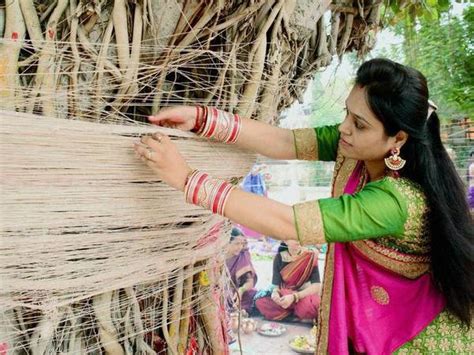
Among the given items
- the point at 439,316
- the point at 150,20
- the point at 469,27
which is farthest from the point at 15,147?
the point at 469,27

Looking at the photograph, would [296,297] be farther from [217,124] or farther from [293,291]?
[217,124]

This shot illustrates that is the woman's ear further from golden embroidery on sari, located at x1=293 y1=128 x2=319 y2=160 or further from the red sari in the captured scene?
the red sari

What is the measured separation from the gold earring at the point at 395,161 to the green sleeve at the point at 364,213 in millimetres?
61

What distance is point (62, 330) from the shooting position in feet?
2.66

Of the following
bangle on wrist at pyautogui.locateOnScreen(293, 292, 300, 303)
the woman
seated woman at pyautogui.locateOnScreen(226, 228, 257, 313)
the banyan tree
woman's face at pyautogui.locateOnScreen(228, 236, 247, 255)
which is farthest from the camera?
bangle on wrist at pyautogui.locateOnScreen(293, 292, 300, 303)

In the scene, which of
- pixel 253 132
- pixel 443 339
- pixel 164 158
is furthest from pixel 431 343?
pixel 164 158

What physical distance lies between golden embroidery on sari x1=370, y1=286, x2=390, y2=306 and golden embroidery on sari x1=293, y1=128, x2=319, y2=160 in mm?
332

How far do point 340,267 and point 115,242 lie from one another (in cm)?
54

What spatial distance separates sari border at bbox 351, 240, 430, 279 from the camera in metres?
1.01

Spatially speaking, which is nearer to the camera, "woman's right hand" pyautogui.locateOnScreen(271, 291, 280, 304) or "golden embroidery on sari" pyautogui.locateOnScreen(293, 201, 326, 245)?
"golden embroidery on sari" pyautogui.locateOnScreen(293, 201, 326, 245)

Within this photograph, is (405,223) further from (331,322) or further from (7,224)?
(7,224)

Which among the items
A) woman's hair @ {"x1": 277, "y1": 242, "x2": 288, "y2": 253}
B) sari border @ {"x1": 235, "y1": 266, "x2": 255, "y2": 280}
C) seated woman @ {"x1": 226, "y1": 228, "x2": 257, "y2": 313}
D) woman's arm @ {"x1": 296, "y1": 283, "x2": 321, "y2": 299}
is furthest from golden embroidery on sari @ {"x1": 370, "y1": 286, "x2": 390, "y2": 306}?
woman's arm @ {"x1": 296, "y1": 283, "x2": 321, "y2": 299}

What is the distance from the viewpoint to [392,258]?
1.02m

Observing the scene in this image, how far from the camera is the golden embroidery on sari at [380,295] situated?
108 centimetres
